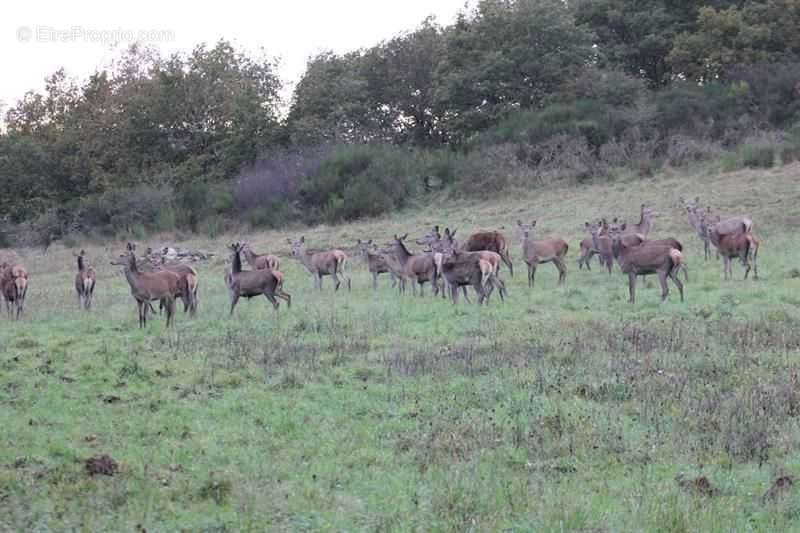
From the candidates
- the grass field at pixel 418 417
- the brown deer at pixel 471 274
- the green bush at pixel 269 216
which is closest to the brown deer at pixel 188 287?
the grass field at pixel 418 417

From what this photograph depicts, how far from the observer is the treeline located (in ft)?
134

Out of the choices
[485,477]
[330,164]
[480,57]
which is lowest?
[485,477]

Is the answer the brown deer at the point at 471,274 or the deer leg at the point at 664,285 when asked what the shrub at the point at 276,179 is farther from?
the deer leg at the point at 664,285

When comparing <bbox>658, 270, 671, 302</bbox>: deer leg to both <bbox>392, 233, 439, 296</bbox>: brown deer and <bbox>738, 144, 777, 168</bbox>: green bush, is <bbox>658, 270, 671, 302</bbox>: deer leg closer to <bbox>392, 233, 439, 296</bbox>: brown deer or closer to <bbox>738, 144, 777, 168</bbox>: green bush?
<bbox>392, 233, 439, 296</bbox>: brown deer

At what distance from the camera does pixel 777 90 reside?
4084 centimetres

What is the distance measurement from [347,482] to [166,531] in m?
1.58

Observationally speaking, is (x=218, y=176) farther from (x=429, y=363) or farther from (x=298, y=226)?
(x=429, y=363)

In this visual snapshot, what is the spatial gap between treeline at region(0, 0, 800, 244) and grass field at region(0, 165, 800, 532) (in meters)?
23.2

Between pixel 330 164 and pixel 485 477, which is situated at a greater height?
pixel 330 164

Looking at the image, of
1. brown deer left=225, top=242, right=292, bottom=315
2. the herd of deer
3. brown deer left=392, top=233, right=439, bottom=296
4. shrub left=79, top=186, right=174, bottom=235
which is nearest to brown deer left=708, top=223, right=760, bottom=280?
the herd of deer

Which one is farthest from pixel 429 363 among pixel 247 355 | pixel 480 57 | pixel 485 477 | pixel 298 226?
pixel 480 57

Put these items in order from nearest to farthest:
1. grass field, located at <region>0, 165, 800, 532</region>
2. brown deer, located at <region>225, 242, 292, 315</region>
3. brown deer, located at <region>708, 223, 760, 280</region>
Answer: grass field, located at <region>0, 165, 800, 532</region> < brown deer, located at <region>225, 242, 292, 315</region> < brown deer, located at <region>708, 223, 760, 280</region>

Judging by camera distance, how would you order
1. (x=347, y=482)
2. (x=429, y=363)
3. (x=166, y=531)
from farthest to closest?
(x=429, y=363)
(x=347, y=482)
(x=166, y=531)

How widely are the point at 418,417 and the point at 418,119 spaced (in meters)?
42.5
